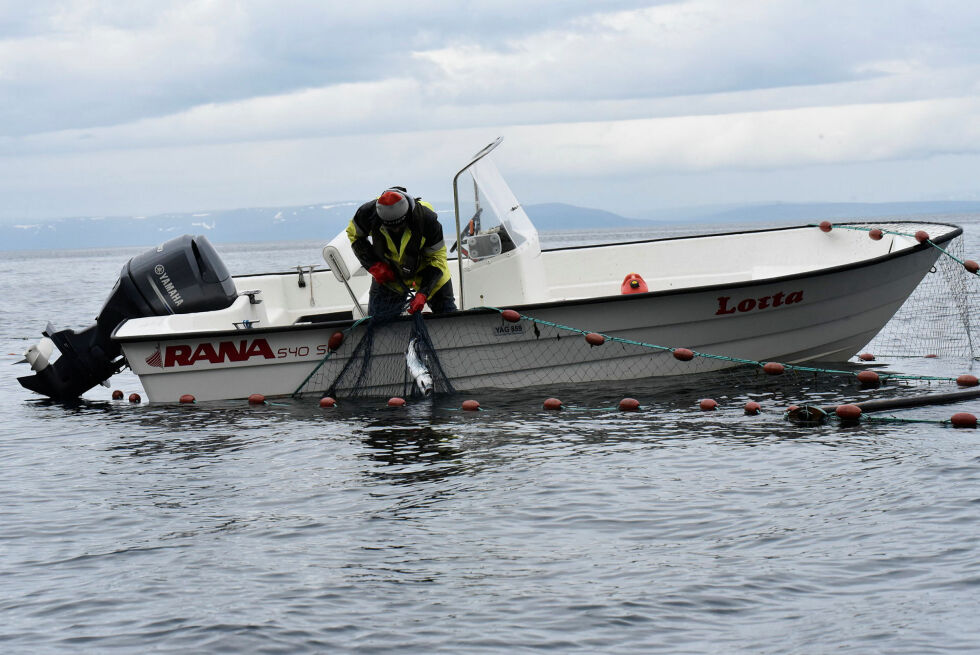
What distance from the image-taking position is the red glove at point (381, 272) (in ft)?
30.8

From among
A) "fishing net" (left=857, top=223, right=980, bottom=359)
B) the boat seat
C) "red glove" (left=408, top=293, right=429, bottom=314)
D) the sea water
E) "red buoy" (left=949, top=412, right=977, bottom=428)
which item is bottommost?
the sea water

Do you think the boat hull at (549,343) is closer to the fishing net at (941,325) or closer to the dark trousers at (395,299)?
the dark trousers at (395,299)

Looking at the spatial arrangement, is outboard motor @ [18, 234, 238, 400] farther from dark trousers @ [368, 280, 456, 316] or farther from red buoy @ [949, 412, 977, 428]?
red buoy @ [949, 412, 977, 428]

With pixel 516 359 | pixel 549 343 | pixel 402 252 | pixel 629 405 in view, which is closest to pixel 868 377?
pixel 629 405

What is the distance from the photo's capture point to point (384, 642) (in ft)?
14.3

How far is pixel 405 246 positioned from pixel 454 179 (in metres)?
0.89

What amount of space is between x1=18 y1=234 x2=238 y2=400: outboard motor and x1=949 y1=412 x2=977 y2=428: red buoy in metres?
6.14

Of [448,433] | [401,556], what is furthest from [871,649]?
[448,433]

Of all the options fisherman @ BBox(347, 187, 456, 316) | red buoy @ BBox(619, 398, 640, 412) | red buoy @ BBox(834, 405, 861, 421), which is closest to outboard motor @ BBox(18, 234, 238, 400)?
fisherman @ BBox(347, 187, 456, 316)

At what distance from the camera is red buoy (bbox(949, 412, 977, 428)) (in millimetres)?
7406

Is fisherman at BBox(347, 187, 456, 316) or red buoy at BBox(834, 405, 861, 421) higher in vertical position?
fisherman at BBox(347, 187, 456, 316)

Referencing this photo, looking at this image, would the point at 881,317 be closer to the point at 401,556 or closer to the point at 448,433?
the point at 448,433

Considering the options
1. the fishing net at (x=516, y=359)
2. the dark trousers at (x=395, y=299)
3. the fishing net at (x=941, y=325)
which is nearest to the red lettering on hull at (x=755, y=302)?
the fishing net at (x=516, y=359)

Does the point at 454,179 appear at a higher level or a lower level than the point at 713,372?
higher
